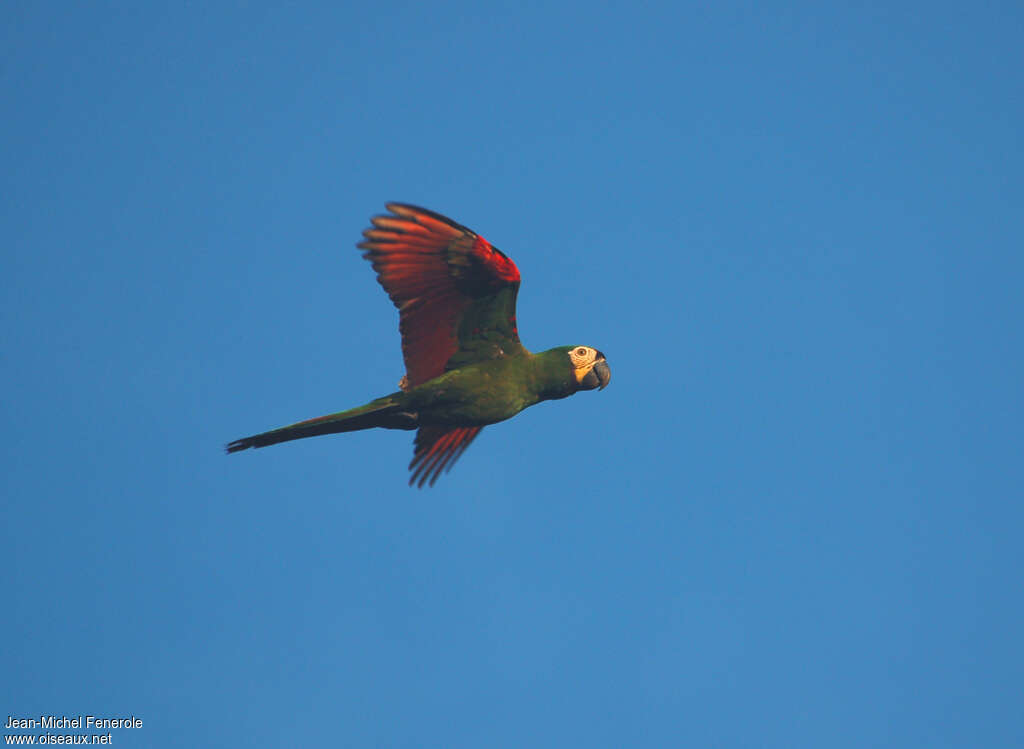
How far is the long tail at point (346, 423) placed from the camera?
10.8 m

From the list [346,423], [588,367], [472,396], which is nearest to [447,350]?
[472,396]

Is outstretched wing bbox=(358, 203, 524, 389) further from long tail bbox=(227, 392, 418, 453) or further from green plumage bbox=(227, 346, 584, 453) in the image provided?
long tail bbox=(227, 392, 418, 453)

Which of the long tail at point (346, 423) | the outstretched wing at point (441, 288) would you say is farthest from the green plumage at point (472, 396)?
the outstretched wing at point (441, 288)

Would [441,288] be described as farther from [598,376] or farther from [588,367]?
[598,376]

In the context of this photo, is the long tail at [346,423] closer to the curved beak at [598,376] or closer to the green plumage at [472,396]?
the green plumage at [472,396]

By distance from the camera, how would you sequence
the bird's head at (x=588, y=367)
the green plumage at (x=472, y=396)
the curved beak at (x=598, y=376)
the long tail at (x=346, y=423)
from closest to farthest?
the long tail at (x=346, y=423), the green plumage at (x=472, y=396), the bird's head at (x=588, y=367), the curved beak at (x=598, y=376)

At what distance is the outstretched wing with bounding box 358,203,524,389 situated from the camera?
10.9m

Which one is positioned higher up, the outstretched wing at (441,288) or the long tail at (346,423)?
the outstretched wing at (441,288)

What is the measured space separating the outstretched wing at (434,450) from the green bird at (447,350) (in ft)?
0.04

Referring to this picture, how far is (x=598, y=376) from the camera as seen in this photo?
11.9 meters

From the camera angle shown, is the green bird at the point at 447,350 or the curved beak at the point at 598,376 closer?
the green bird at the point at 447,350

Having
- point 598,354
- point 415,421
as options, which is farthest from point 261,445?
point 598,354

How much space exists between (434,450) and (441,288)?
193 cm

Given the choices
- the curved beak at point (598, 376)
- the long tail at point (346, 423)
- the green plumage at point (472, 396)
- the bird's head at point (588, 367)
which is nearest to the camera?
the long tail at point (346, 423)
